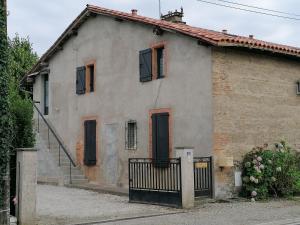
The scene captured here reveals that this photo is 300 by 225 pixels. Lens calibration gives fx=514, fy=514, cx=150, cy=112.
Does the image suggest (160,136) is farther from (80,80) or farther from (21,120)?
(21,120)

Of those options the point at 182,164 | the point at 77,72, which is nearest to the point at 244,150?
the point at 182,164

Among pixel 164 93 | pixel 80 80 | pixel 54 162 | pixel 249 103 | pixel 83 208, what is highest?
pixel 80 80

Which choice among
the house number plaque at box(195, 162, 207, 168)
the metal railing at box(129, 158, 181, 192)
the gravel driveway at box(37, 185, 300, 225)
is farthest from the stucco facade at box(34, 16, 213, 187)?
the gravel driveway at box(37, 185, 300, 225)

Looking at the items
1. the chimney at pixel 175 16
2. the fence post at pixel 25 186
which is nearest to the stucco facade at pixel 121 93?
the chimney at pixel 175 16

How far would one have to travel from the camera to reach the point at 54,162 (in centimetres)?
2106

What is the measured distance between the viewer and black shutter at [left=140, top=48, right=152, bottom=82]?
17.9 m

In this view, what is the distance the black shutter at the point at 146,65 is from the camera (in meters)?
17.9

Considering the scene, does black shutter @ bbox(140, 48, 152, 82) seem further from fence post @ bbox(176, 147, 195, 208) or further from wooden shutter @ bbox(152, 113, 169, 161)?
fence post @ bbox(176, 147, 195, 208)

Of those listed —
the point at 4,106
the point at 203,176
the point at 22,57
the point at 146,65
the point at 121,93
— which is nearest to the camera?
the point at 4,106

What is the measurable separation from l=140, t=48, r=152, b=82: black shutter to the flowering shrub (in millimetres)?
4541

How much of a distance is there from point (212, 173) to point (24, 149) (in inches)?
252

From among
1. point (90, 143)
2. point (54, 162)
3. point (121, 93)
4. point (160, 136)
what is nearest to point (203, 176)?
point (160, 136)

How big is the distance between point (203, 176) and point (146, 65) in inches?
195

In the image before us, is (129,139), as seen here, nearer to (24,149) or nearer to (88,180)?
(88,180)
